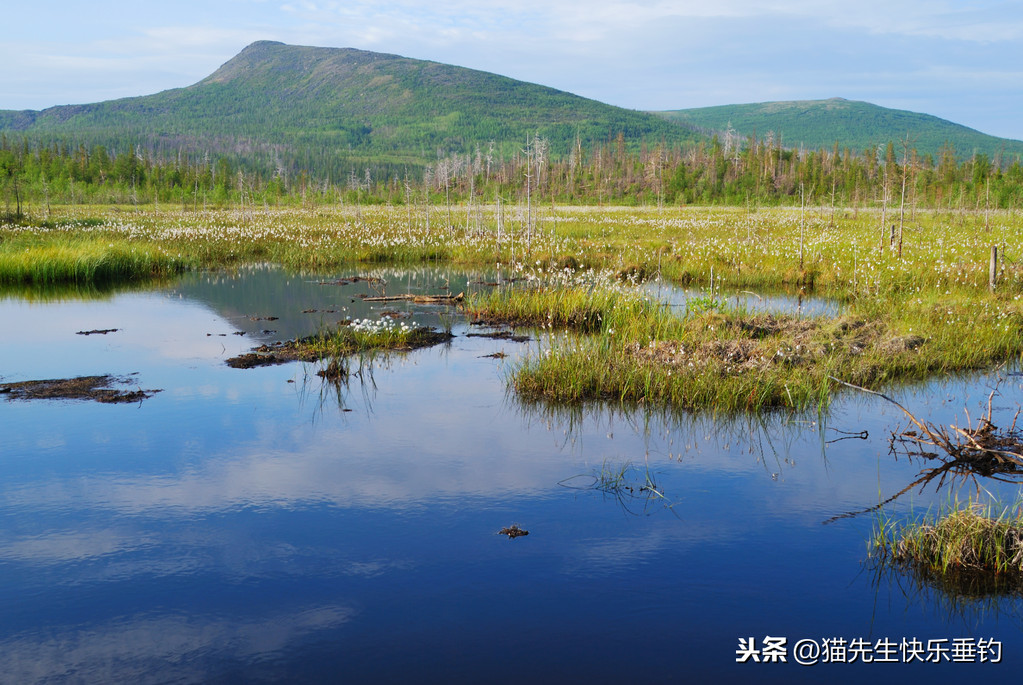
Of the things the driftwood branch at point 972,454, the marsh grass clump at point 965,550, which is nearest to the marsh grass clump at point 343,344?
the driftwood branch at point 972,454

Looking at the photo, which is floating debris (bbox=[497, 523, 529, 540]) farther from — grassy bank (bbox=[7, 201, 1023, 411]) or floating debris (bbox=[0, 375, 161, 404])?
floating debris (bbox=[0, 375, 161, 404])

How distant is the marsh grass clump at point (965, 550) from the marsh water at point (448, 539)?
0.80ft

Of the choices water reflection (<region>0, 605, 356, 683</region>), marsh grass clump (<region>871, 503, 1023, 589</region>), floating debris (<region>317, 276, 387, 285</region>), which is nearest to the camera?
water reflection (<region>0, 605, 356, 683</region>)

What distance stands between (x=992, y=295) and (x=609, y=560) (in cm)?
1529

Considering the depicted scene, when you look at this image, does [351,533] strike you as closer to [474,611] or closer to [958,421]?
[474,611]

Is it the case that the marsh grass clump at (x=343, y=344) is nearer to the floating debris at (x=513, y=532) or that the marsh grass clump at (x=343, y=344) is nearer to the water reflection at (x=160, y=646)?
the floating debris at (x=513, y=532)

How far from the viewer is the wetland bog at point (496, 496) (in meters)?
5.68

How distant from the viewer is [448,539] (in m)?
A: 7.27

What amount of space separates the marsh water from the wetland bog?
0.10 ft

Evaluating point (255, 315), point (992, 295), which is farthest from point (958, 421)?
Result: point (255, 315)

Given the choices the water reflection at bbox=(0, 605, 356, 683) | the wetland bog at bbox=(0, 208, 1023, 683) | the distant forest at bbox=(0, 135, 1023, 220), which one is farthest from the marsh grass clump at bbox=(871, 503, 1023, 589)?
the distant forest at bbox=(0, 135, 1023, 220)

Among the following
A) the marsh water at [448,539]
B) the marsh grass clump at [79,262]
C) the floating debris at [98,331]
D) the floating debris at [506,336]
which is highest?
the marsh grass clump at [79,262]

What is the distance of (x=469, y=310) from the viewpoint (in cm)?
2009

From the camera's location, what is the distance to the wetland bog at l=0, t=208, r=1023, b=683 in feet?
18.6
